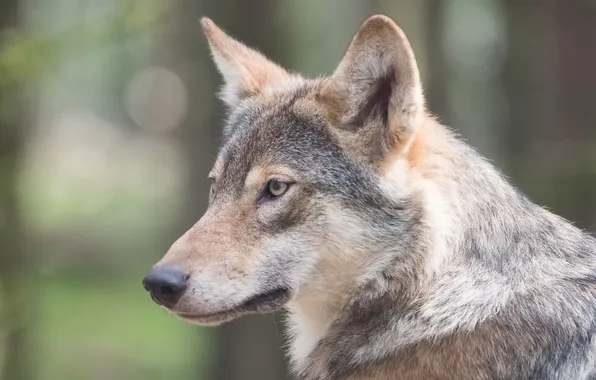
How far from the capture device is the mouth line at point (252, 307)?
151 inches

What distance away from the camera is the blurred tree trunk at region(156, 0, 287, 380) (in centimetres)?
852

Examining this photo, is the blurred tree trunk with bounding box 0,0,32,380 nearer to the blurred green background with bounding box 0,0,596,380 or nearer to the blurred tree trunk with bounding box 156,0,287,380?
the blurred green background with bounding box 0,0,596,380

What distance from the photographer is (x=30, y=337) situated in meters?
8.47

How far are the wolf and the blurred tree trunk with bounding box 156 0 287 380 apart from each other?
4230 millimetres

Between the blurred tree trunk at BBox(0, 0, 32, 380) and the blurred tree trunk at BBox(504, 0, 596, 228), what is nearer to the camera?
the blurred tree trunk at BBox(0, 0, 32, 380)

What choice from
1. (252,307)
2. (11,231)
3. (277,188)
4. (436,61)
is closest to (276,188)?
(277,188)

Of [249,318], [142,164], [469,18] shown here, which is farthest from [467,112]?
[142,164]

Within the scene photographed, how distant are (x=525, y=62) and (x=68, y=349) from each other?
9.73 metres

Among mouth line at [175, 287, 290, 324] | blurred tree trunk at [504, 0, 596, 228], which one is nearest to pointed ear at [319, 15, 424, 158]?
mouth line at [175, 287, 290, 324]

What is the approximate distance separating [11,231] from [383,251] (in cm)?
484

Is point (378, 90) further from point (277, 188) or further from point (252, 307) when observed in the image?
point (252, 307)

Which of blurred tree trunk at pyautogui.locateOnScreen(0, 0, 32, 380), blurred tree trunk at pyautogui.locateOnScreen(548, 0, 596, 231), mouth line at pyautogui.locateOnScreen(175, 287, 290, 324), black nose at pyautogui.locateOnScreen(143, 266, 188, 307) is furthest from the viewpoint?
blurred tree trunk at pyautogui.locateOnScreen(548, 0, 596, 231)

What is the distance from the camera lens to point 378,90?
3.99 meters

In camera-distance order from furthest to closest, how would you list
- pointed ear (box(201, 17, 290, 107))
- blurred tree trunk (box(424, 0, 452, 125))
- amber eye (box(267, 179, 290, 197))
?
blurred tree trunk (box(424, 0, 452, 125)), pointed ear (box(201, 17, 290, 107)), amber eye (box(267, 179, 290, 197))
